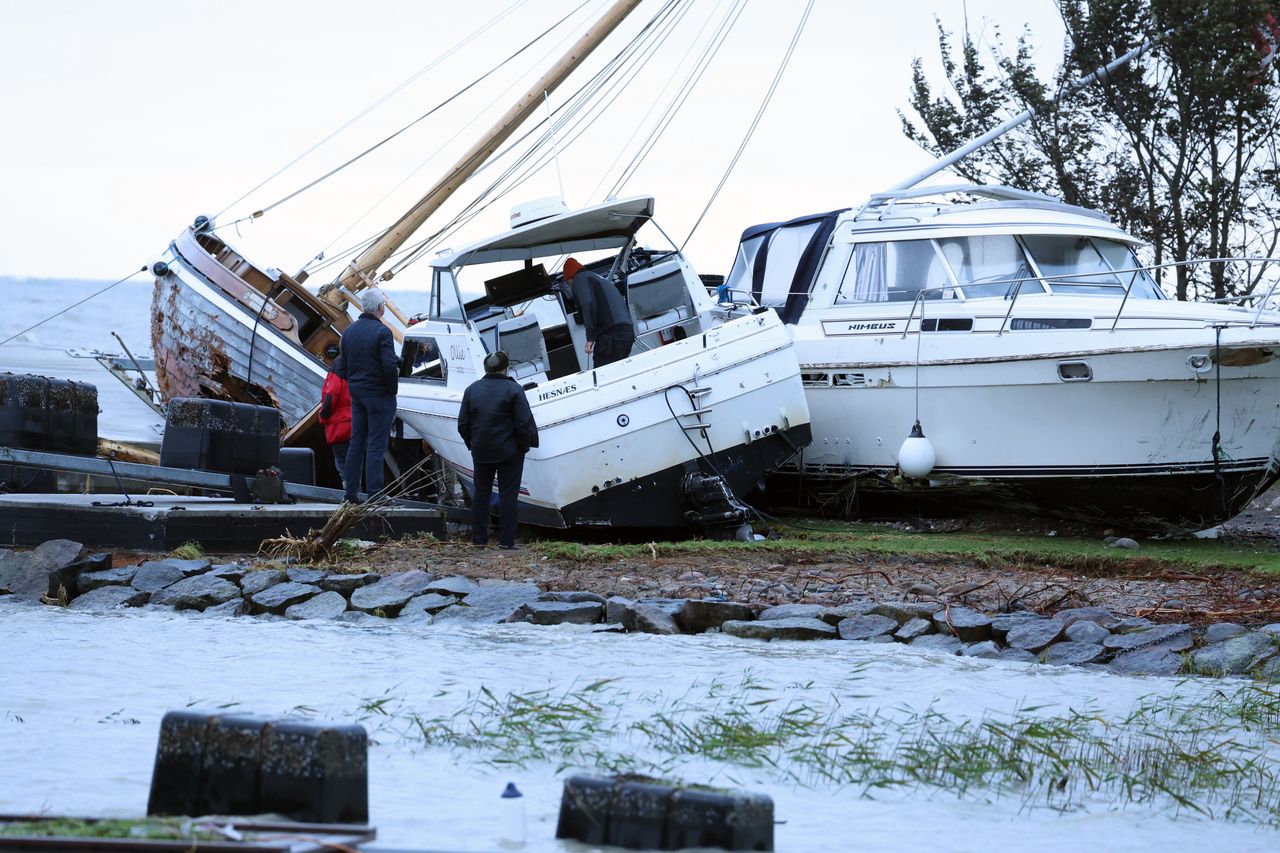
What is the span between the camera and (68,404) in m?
14.5

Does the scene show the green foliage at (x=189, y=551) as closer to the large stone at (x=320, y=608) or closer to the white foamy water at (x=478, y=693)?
the white foamy water at (x=478, y=693)

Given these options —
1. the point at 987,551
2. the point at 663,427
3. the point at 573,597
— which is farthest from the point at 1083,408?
the point at 573,597

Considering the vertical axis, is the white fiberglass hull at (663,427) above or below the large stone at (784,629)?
above

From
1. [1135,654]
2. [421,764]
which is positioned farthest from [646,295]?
[421,764]

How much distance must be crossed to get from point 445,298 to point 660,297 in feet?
7.02

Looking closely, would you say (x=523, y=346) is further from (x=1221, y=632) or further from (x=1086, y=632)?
(x=1221, y=632)

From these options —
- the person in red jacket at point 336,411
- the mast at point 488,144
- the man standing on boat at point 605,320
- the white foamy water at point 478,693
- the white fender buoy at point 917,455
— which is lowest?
the white foamy water at point 478,693

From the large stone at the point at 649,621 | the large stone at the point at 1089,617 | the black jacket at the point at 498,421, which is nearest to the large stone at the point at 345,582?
the large stone at the point at 649,621

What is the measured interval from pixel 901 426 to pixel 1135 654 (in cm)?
698

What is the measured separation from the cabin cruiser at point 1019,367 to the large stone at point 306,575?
6360 millimetres

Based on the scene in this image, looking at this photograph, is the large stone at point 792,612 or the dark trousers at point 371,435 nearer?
the large stone at point 792,612

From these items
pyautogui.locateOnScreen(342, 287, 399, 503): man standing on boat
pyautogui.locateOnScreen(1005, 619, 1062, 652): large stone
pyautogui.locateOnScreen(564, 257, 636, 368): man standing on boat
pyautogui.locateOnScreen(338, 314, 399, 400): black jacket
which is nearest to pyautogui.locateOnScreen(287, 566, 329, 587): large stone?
pyautogui.locateOnScreen(342, 287, 399, 503): man standing on boat

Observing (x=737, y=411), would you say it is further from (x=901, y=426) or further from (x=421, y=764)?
(x=421, y=764)

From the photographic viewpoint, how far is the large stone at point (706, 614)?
10.1 m
